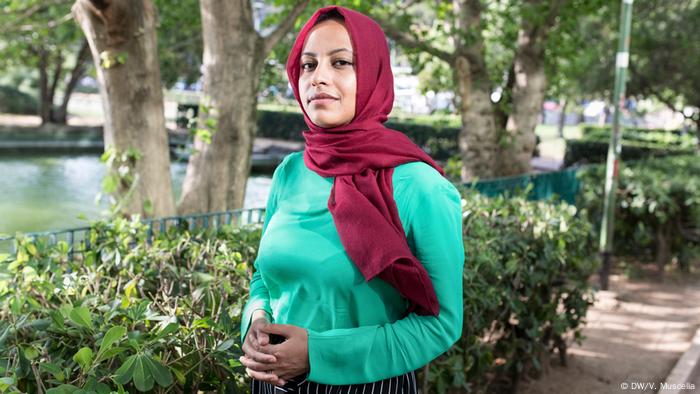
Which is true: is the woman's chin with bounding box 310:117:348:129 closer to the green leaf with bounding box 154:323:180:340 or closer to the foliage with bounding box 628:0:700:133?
the green leaf with bounding box 154:323:180:340

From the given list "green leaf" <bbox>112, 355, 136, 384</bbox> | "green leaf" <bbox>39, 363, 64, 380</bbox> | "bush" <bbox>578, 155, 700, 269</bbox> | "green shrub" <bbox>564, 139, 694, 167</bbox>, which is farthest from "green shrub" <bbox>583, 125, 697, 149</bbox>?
"green leaf" <bbox>39, 363, 64, 380</bbox>

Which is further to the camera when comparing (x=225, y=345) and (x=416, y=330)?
(x=225, y=345)

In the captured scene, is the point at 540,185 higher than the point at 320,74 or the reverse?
the reverse

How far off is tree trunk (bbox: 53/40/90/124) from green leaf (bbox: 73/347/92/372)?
22885 mm

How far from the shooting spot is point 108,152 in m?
5.98

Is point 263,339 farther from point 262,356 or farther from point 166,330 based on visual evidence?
point 166,330

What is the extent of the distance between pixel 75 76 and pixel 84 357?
2627cm

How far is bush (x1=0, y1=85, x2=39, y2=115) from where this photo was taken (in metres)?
33.8

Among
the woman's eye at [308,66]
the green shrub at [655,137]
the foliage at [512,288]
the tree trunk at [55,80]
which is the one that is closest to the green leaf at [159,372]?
the woman's eye at [308,66]

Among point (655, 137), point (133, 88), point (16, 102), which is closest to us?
point (133, 88)

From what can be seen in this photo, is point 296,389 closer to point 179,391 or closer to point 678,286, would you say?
point 179,391

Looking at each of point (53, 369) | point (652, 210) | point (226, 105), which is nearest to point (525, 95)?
point (652, 210)

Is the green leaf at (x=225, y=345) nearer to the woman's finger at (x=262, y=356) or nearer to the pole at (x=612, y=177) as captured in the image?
the woman's finger at (x=262, y=356)

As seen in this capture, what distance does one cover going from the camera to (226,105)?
6.56 metres
